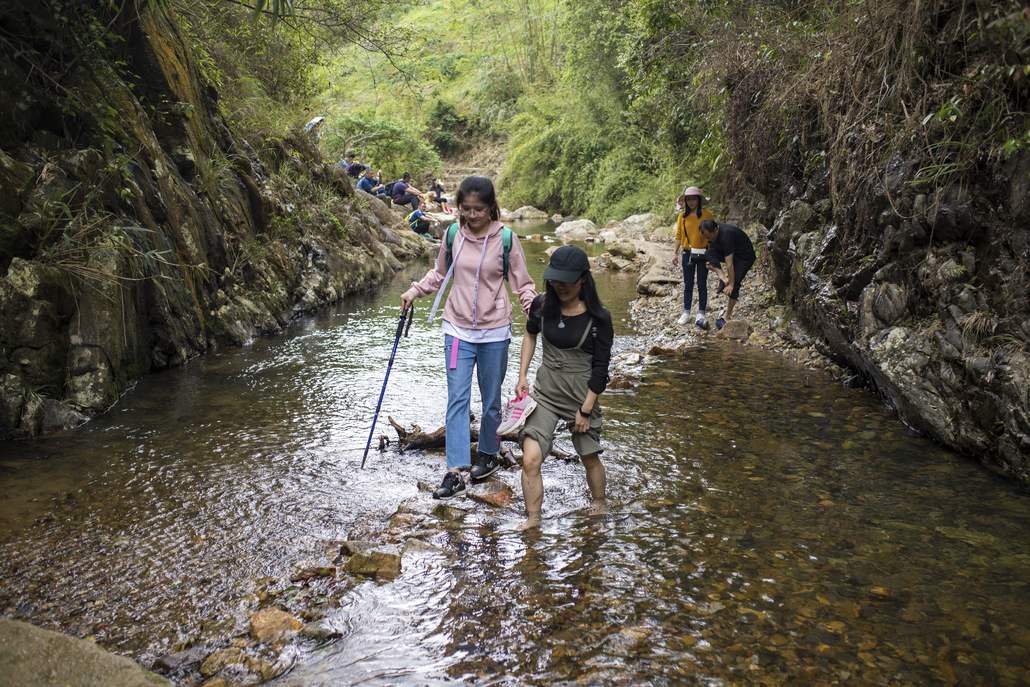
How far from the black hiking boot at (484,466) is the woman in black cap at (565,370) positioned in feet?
2.24

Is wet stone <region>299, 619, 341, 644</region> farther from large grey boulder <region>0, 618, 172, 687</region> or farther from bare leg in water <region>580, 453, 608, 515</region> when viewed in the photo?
bare leg in water <region>580, 453, 608, 515</region>

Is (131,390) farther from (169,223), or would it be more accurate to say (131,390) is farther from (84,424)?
(169,223)

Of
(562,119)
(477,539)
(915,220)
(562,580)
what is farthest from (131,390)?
(562,119)

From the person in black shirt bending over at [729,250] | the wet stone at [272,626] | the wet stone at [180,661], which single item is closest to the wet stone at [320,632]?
the wet stone at [272,626]

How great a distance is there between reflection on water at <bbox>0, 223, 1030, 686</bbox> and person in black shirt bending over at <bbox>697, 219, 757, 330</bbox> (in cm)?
315

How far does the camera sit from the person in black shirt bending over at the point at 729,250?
8992mm

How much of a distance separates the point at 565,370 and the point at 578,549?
99 centimetres

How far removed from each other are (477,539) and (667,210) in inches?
733

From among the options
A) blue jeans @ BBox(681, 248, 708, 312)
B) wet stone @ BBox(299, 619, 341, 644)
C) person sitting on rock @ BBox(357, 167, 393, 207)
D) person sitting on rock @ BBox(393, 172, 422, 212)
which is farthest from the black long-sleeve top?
person sitting on rock @ BBox(393, 172, 422, 212)

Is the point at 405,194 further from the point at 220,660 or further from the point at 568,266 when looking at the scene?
the point at 220,660

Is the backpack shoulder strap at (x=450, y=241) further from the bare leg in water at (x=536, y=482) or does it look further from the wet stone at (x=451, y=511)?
the wet stone at (x=451, y=511)

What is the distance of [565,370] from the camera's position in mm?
3980

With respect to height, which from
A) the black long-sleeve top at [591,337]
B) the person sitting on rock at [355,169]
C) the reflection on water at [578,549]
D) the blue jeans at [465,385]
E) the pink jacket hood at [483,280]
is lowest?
the reflection on water at [578,549]

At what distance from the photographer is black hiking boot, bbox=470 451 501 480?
15.4 ft
